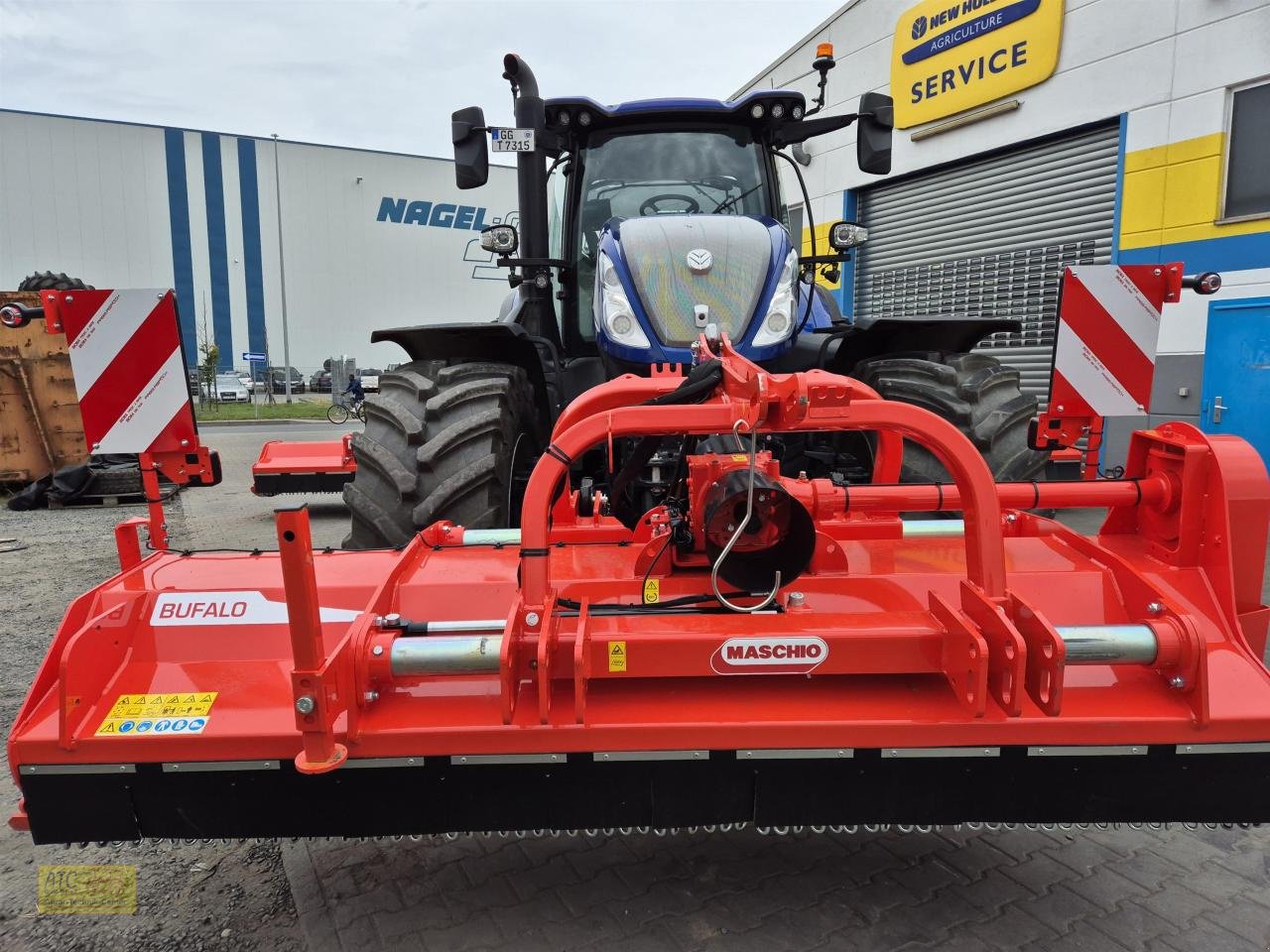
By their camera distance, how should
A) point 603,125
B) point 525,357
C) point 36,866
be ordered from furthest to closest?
point 603,125 → point 525,357 → point 36,866

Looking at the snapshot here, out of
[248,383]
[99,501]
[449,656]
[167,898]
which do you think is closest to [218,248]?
[248,383]

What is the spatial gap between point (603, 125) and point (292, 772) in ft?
10.9

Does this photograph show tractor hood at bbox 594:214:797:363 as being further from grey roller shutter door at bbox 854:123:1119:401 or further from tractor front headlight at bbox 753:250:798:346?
grey roller shutter door at bbox 854:123:1119:401

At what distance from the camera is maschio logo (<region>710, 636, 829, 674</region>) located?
1.88 meters

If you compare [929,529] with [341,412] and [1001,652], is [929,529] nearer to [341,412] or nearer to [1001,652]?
[1001,652]

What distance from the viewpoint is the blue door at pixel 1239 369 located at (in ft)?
23.0

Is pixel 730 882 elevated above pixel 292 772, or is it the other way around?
pixel 292 772

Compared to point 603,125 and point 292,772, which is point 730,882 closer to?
point 292,772

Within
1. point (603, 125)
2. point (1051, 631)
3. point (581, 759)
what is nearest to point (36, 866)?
point (581, 759)

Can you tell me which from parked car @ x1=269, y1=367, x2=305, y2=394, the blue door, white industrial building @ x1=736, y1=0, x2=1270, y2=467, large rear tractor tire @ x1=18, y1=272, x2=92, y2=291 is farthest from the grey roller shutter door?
parked car @ x1=269, y1=367, x2=305, y2=394

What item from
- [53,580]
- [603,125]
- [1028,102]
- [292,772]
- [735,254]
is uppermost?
[1028,102]

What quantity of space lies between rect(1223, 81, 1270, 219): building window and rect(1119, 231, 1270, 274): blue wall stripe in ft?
0.67

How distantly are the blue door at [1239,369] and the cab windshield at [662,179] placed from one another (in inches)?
207

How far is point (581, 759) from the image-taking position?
6.06 ft
